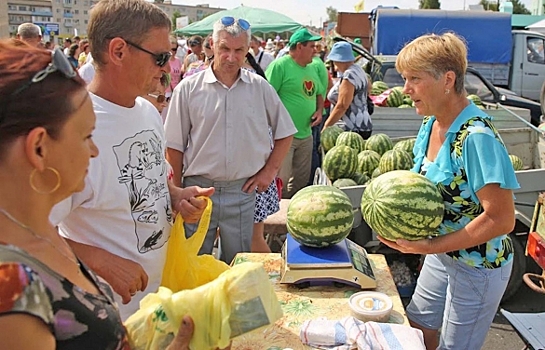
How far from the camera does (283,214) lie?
504 cm

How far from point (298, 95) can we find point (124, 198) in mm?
4505

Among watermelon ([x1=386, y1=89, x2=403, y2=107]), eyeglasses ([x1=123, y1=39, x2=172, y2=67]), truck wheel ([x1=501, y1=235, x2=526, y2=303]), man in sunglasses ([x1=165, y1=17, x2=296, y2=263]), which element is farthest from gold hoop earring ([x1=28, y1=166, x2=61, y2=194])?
watermelon ([x1=386, y1=89, x2=403, y2=107])

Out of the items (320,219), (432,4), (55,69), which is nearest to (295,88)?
(320,219)

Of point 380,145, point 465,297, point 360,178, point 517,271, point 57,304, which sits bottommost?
point 517,271

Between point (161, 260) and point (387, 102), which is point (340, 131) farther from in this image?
point (161, 260)

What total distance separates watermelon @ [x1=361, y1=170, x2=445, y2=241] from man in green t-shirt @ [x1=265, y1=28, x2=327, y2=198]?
12.7 feet

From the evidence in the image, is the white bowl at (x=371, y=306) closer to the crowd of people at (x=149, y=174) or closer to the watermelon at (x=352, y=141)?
the crowd of people at (x=149, y=174)

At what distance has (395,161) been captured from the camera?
490cm

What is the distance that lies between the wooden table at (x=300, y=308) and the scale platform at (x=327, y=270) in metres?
0.05

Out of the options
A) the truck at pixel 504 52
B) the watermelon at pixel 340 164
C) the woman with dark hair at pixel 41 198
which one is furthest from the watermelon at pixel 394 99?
the woman with dark hair at pixel 41 198

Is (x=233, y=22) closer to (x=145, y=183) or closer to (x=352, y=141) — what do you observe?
(x=145, y=183)

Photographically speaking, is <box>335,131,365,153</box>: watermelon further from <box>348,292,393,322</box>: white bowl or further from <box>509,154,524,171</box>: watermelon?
<box>348,292,393,322</box>: white bowl

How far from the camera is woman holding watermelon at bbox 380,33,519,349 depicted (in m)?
2.33

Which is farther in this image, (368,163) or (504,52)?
(504,52)
